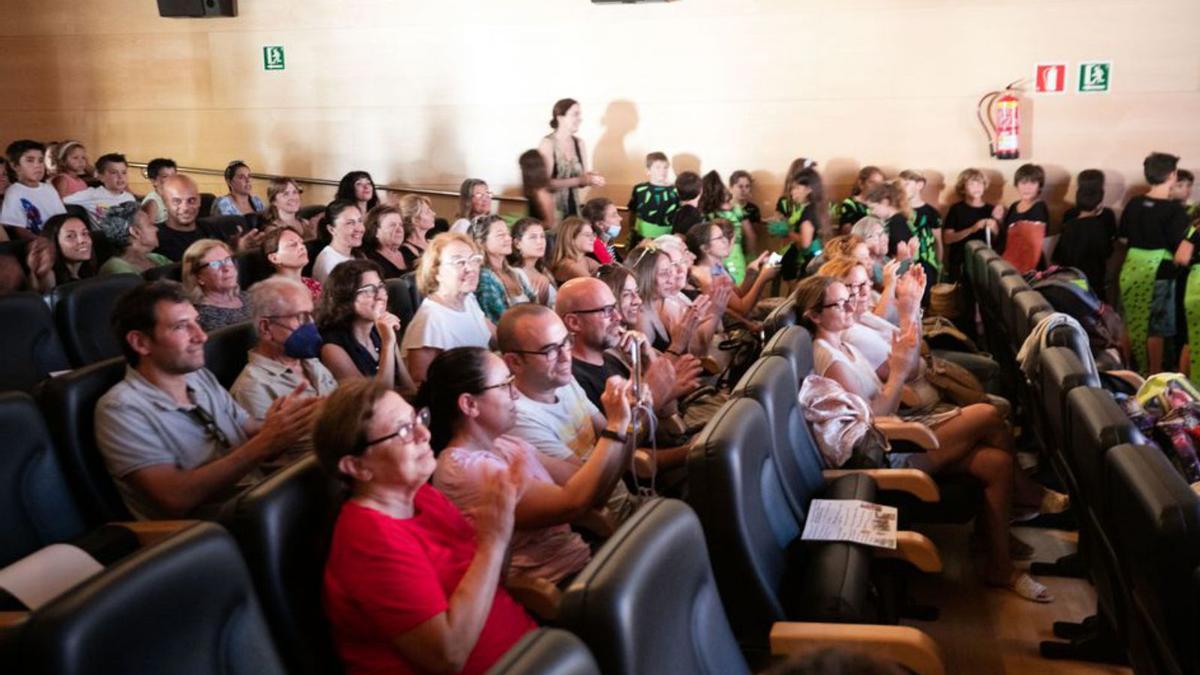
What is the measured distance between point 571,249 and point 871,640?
142 inches

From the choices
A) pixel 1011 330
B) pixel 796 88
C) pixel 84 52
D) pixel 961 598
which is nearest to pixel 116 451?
pixel 961 598

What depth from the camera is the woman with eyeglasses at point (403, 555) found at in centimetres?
177

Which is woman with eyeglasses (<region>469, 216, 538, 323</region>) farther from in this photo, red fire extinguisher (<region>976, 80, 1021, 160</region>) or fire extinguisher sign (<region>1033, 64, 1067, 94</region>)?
fire extinguisher sign (<region>1033, 64, 1067, 94</region>)

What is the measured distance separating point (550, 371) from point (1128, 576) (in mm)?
1413

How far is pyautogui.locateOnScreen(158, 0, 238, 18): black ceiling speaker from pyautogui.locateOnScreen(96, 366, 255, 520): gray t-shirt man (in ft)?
24.2

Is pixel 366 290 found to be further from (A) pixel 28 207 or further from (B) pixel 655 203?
(B) pixel 655 203

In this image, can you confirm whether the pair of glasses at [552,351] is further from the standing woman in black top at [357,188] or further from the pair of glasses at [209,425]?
the standing woman in black top at [357,188]

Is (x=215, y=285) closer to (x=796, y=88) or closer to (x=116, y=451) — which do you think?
(x=116, y=451)

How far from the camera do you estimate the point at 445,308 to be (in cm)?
396

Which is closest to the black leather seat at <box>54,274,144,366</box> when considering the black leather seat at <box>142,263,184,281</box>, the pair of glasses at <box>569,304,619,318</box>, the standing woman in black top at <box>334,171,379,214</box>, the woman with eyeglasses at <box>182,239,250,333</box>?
the woman with eyeglasses at <box>182,239,250,333</box>

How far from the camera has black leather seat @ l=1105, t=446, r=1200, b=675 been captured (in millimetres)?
1829

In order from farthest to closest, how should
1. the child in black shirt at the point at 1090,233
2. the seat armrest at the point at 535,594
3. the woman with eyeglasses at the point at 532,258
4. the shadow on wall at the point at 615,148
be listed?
the shadow on wall at the point at 615,148 → the child in black shirt at the point at 1090,233 → the woman with eyeglasses at the point at 532,258 → the seat armrest at the point at 535,594

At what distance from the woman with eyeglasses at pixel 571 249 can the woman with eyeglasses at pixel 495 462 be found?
287 cm

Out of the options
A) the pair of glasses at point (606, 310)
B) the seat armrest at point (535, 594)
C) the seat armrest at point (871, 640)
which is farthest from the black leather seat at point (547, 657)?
the pair of glasses at point (606, 310)
